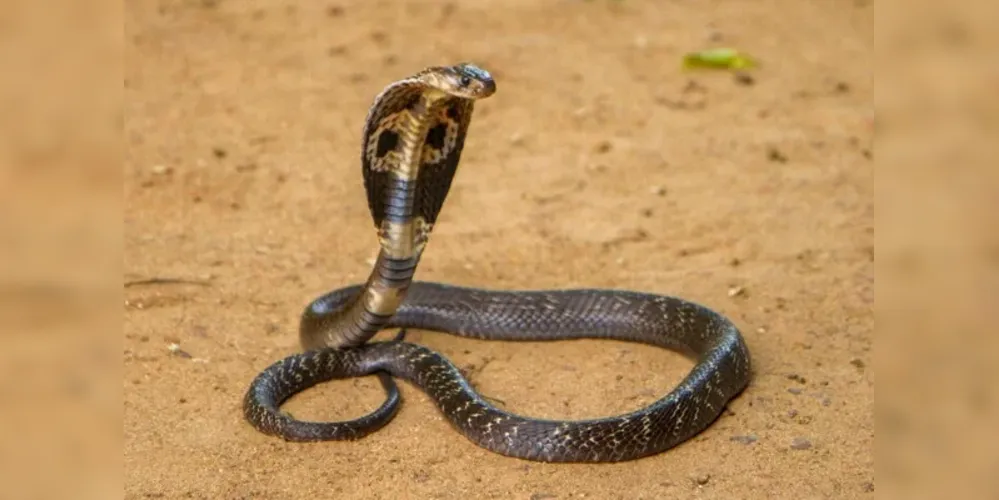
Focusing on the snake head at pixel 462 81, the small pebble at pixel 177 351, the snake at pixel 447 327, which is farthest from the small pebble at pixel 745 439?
the small pebble at pixel 177 351

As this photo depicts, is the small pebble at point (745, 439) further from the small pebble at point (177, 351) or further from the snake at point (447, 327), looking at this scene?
the small pebble at point (177, 351)

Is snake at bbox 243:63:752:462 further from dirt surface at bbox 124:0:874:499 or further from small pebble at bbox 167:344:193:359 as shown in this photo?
small pebble at bbox 167:344:193:359

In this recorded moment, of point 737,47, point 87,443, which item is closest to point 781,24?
point 737,47

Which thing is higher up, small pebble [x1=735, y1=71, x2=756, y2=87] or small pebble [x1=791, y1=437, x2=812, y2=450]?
small pebble [x1=791, y1=437, x2=812, y2=450]

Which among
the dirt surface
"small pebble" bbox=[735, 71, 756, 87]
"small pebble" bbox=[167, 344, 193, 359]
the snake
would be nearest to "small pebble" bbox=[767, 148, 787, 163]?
the dirt surface

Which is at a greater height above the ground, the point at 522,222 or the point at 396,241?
the point at 396,241

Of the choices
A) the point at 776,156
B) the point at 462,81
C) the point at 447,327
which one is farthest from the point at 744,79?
the point at 462,81

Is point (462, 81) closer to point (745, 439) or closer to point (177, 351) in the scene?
point (745, 439)
